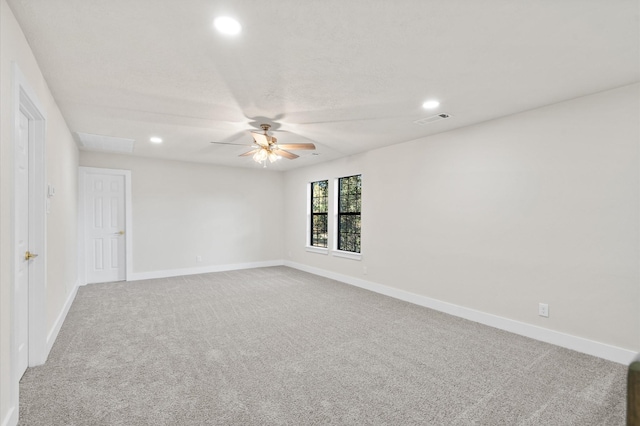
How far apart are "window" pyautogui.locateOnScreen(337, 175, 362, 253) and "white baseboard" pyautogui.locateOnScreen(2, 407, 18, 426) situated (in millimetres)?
4689

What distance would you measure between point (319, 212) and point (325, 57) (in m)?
4.68

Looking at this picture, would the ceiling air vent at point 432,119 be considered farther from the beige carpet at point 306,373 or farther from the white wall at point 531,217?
the beige carpet at point 306,373

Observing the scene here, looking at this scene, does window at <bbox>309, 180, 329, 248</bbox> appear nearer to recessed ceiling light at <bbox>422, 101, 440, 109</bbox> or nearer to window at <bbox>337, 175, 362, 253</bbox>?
window at <bbox>337, 175, 362, 253</bbox>

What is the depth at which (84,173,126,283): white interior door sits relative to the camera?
216 inches

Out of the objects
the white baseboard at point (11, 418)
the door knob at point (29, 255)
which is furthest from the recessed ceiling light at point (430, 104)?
the white baseboard at point (11, 418)

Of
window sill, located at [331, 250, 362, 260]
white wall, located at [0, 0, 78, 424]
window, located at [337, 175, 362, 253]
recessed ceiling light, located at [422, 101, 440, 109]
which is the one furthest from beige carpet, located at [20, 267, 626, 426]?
recessed ceiling light, located at [422, 101, 440, 109]

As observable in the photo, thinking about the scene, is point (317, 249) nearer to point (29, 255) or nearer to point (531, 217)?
point (531, 217)

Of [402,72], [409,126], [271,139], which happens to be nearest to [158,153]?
[271,139]

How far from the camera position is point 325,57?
2.25 m

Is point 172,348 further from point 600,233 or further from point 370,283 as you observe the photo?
point 600,233

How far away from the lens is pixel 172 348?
9.51 ft

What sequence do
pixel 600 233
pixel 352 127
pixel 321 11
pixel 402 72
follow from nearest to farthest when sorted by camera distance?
pixel 321 11
pixel 402 72
pixel 600 233
pixel 352 127

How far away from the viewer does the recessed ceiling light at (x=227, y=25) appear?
1.81m

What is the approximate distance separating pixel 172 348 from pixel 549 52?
388 cm
